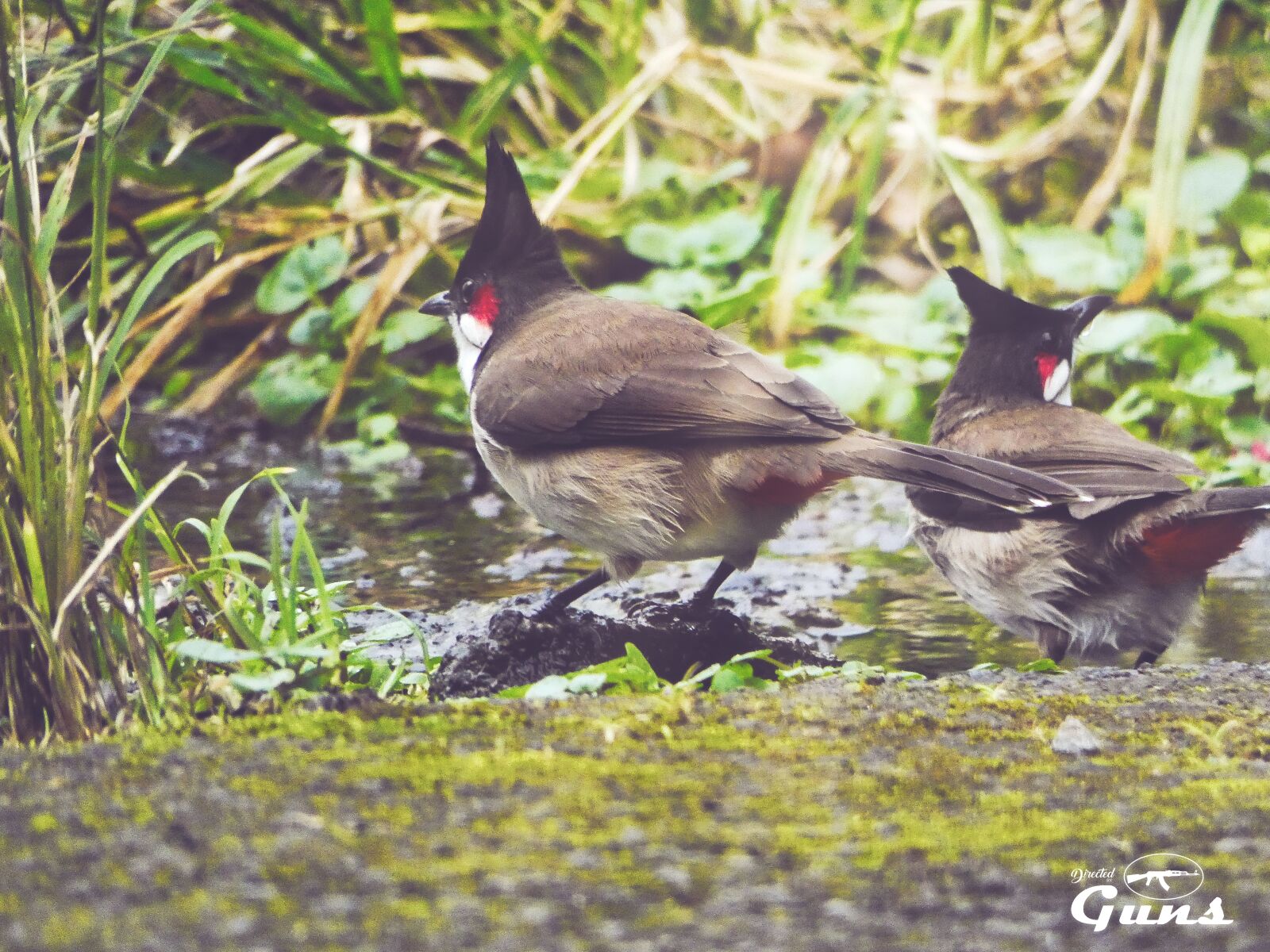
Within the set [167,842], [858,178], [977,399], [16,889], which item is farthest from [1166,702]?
[858,178]

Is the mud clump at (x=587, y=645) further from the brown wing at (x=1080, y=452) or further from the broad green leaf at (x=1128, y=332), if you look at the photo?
the broad green leaf at (x=1128, y=332)

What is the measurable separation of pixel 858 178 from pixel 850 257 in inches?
63.6

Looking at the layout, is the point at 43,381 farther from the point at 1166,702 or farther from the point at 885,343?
the point at 885,343

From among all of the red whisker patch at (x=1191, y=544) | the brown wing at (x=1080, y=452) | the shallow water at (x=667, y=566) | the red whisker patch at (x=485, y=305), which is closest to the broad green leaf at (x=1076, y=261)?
the shallow water at (x=667, y=566)

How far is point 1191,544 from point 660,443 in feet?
4.18

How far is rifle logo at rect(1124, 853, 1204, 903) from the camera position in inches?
57.1

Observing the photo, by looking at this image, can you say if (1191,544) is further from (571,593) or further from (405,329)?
(405,329)

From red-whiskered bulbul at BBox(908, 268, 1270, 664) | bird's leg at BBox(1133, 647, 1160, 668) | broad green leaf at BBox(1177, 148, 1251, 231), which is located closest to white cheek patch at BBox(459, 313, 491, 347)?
red-whiskered bulbul at BBox(908, 268, 1270, 664)

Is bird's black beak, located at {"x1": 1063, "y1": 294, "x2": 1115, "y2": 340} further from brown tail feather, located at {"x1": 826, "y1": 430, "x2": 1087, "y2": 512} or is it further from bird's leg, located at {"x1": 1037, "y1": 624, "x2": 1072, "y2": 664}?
brown tail feather, located at {"x1": 826, "y1": 430, "x2": 1087, "y2": 512}

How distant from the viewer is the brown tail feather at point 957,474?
2.87 metres

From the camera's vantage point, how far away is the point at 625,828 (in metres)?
1.59

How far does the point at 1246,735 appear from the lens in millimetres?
2107

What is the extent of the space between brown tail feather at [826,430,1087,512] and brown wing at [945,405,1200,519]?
48 centimetres

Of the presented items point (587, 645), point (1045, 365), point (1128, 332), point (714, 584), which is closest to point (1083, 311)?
point (1045, 365)
